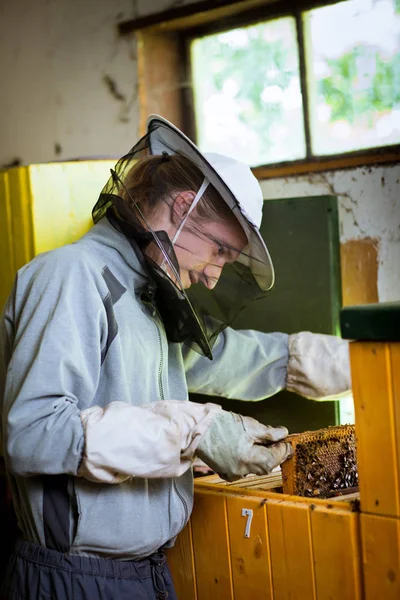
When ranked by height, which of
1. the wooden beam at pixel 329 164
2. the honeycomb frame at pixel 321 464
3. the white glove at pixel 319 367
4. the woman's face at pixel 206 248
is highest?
the wooden beam at pixel 329 164

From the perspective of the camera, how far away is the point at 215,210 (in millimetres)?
1780

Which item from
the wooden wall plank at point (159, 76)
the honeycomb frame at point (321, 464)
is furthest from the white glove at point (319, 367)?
the wooden wall plank at point (159, 76)

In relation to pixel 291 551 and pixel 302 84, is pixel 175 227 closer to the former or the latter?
pixel 291 551

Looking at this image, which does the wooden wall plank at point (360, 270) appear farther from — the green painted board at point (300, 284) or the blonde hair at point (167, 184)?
the blonde hair at point (167, 184)

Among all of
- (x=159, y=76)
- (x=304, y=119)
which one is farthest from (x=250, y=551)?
(x=159, y=76)

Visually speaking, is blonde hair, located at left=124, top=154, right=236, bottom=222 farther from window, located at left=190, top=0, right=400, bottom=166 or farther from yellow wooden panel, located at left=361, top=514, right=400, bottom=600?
window, located at left=190, top=0, right=400, bottom=166

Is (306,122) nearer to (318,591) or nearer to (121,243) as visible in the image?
(121,243)

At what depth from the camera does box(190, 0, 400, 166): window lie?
259 centimetres

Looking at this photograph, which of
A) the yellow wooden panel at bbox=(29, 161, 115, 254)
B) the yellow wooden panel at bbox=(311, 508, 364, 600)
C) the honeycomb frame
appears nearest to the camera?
the yellow wooden panel at bbox=(311, 508, 364, 600)

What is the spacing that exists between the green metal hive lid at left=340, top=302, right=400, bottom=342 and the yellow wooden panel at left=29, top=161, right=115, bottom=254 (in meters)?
1.10

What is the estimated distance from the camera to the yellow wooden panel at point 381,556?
1.50 m

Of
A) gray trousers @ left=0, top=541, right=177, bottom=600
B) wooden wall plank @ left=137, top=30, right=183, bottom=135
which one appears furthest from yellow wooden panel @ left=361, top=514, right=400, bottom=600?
wooden wall plank @ left=137, top=30, right=183, bottom=135

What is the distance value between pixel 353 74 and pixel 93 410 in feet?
5.44

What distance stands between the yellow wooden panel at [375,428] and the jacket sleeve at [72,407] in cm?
34
